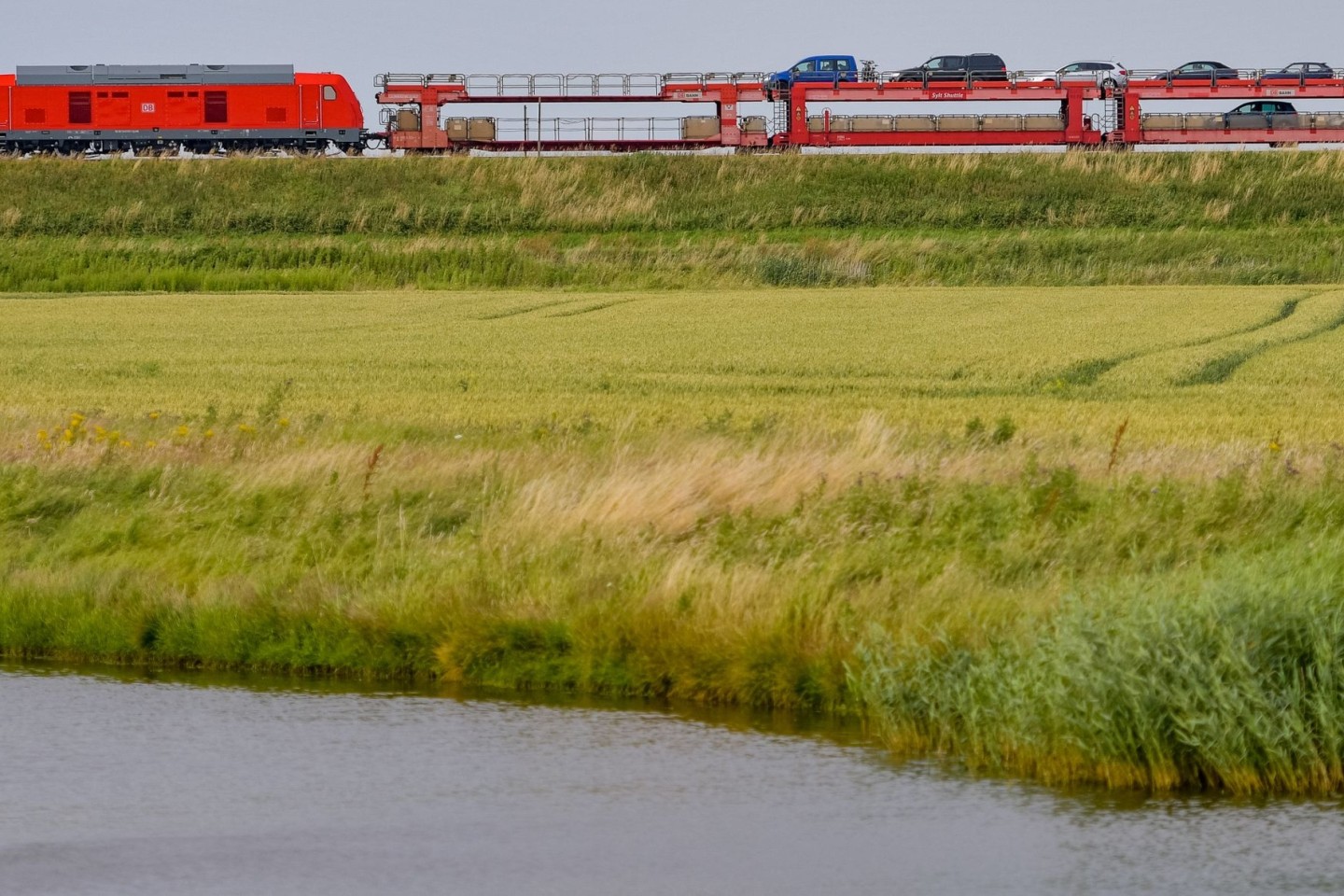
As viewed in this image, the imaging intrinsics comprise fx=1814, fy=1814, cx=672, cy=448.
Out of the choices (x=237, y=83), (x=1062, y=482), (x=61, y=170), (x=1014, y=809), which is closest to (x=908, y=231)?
(x=237, y=83)

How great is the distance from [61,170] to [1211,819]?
192 feet

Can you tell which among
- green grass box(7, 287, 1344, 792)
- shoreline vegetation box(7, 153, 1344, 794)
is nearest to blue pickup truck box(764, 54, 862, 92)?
shoreline vegetation box(7, 153, 1344, 794)

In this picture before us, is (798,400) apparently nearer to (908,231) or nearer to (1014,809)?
(1014,809)

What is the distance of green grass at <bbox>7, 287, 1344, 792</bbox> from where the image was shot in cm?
925

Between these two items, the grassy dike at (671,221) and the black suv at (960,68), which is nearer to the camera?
the grassy dike at (671,221)

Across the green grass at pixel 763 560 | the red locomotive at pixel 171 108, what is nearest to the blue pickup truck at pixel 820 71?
the red locomotive at pixel 171 108

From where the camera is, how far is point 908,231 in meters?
57.7

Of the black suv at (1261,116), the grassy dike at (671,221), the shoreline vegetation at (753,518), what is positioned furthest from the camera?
the black suv at (1261,116)

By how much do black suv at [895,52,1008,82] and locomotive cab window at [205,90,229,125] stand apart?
2440 centimetres

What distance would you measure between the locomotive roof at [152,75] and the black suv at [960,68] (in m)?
22.7

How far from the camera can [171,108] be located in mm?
62500

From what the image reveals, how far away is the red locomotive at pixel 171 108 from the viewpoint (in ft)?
202

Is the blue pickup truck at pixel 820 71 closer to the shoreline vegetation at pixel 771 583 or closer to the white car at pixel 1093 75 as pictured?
the white car at pixel 1093 75

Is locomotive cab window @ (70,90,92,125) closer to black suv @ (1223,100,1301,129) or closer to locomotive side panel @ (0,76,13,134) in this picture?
locomotive side panel @ (0,76,13,134)
